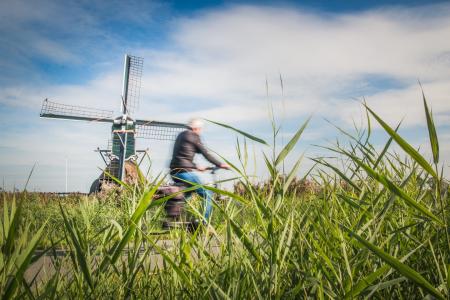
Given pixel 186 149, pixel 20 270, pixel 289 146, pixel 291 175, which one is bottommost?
pixel 186 149

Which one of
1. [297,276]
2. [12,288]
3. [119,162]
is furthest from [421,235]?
[119,162]

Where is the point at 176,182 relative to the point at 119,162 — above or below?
above

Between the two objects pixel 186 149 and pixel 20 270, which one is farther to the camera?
pixel 186 149

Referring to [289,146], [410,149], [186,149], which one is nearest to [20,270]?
[289,146]

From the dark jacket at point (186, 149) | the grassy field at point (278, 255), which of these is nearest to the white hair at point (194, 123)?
the dark jacket at point (186, 149)

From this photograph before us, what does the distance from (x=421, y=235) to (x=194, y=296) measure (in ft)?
3.37

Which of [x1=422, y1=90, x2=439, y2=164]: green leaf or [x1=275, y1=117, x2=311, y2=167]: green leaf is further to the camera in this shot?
[x1=275, y1=117, x2=311, y2=167]: green leaf

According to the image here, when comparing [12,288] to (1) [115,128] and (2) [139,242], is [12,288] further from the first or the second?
(1) [115,128]

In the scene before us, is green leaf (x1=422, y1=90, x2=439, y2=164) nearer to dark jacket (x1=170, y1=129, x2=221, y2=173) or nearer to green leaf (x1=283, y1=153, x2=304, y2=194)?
green leaf (x1=283, y1=153, x2=304, y2=194)

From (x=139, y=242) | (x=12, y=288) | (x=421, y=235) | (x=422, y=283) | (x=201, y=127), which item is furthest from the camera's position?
(x=201, y=127)

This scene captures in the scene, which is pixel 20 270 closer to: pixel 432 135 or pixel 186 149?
pixel 432 135

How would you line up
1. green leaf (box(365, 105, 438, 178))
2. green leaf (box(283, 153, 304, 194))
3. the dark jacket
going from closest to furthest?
green leaf (box(365, 105, 438, 178))
green leaf (box(283, 153, 304, 194))
the dark jacket

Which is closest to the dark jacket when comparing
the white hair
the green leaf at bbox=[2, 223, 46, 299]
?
the white hair

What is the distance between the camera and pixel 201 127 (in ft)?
22.6
